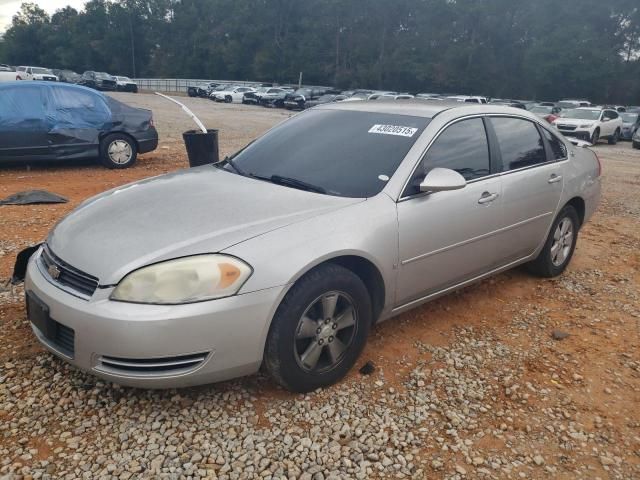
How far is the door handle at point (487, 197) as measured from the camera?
3572mm

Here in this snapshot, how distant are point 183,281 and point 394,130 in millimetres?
1764

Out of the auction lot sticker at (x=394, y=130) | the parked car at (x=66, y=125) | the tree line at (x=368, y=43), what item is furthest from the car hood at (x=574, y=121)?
the tree line at (x=368, y=43)

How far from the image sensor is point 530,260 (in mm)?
4449

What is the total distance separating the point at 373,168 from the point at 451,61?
51574mm

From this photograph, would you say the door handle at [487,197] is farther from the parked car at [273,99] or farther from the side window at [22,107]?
the parked car at [273,99]

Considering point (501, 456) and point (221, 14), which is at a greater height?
point (221, 14)

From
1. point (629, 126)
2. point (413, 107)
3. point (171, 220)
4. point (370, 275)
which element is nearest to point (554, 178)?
point (413, 107)

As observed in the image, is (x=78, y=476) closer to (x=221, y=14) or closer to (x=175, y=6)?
(x=221, y=14)

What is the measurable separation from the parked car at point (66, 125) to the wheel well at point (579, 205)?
7.31 m

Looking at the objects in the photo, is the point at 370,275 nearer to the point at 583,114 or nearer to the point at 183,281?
the point at 183,281

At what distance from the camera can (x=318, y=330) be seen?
2768mm

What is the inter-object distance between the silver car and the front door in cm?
1

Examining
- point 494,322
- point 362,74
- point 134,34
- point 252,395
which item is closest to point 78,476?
point 252,395

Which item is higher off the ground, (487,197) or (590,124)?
(487,197)
